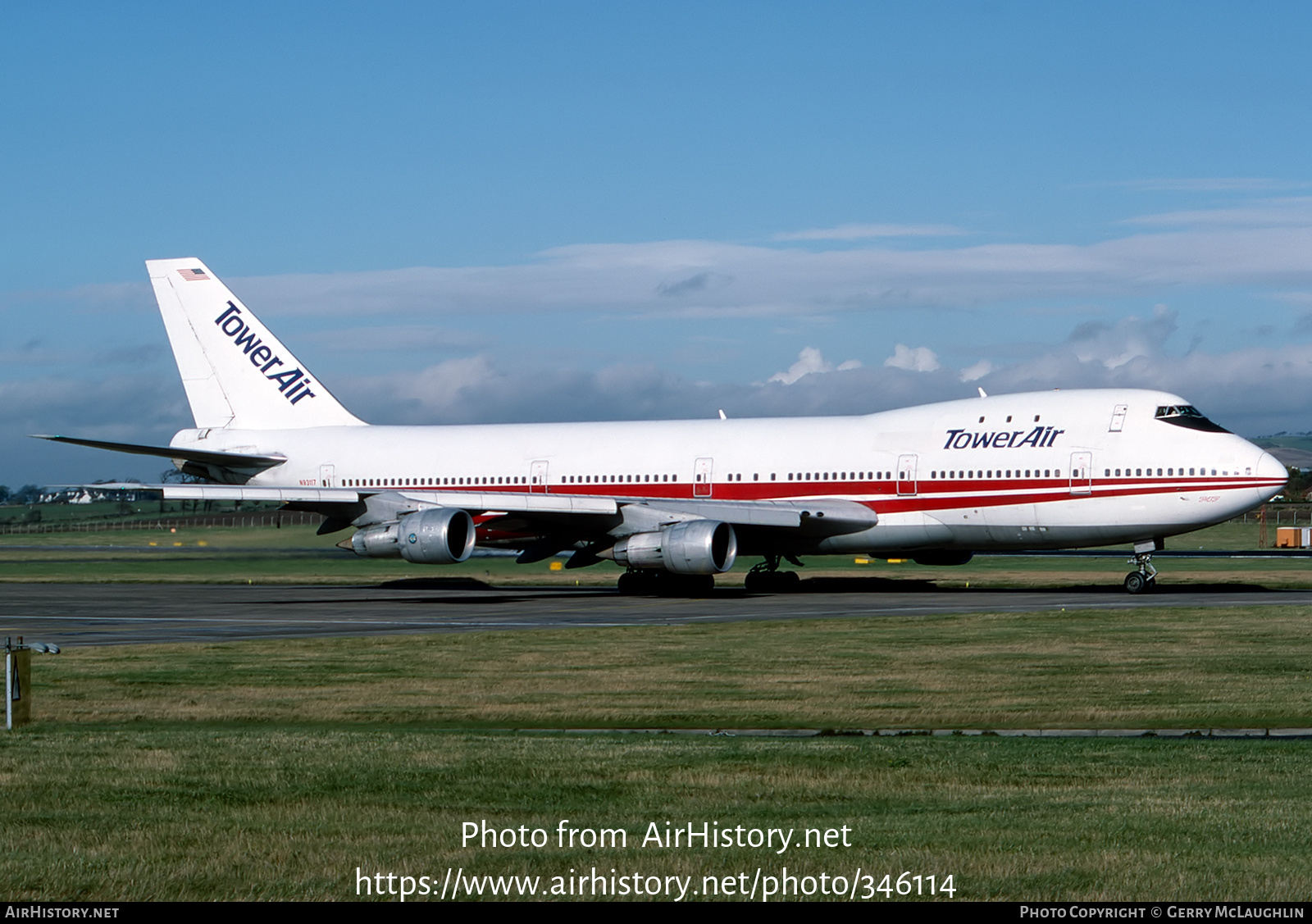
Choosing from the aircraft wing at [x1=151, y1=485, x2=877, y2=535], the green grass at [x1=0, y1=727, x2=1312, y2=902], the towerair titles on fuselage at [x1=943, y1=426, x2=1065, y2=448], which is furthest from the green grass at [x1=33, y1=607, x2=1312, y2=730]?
the aircraft wing at [x1=151, y1=485, x2=877, y2=535]

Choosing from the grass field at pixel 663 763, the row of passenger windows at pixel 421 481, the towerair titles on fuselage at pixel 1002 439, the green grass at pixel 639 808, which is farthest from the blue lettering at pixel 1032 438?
the green grass at pixel 639 808

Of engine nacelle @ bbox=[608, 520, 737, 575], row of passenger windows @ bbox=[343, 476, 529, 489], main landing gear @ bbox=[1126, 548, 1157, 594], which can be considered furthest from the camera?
row of passenger windows @ bbox=[343, 476, 529, 489]

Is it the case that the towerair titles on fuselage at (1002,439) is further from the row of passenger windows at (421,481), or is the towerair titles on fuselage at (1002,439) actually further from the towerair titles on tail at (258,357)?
the towerair titles on tail at (258,357)

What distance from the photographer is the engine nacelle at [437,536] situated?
1511 inches

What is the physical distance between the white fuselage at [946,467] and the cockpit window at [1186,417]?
0.47ft

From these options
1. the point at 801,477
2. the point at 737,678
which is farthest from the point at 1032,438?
the point at 737,678

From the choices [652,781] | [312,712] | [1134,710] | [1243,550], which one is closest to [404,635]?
[312,712]

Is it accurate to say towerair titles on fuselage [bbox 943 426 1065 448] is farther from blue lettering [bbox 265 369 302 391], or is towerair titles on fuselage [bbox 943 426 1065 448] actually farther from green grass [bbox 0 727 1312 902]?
green grass [bbox 0 727 1312 902]

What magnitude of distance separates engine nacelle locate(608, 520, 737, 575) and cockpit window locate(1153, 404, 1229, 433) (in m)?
11.4

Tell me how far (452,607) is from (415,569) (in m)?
21.8

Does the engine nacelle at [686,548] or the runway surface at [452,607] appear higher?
the engine nacelle at [686,548]

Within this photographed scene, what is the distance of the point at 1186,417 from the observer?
123 ft

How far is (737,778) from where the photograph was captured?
1156 centimetres

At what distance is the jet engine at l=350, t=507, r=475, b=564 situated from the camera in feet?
126
